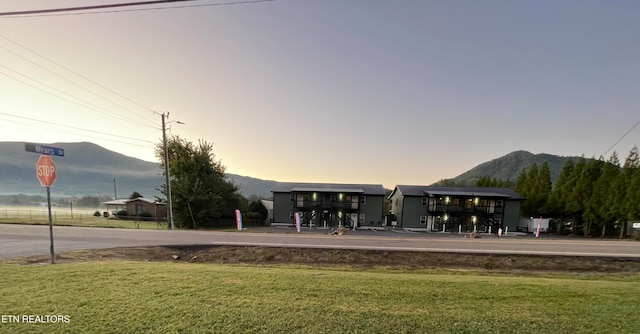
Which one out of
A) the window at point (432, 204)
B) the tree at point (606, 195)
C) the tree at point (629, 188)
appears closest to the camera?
the tree at point (629, 188)

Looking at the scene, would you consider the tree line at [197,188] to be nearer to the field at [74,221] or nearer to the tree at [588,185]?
the field at [74,221]

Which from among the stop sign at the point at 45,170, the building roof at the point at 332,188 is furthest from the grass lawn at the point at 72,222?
the stop sign at the point at 45,170

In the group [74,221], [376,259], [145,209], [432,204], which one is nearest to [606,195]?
[432,204]

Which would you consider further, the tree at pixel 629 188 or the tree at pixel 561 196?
the tree at pixel 561 196

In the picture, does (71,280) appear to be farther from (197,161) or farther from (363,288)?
(197,161)

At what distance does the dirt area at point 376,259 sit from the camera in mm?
12258

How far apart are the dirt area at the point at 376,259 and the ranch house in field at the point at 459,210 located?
78.6ft

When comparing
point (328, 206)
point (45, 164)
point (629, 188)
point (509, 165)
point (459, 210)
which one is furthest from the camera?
point (509, 165)

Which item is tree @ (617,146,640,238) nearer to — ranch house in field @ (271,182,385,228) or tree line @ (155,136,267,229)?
ranch house in field @ (271,182,385,228)

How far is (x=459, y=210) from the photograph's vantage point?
37.3m

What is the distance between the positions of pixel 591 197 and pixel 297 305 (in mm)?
47998

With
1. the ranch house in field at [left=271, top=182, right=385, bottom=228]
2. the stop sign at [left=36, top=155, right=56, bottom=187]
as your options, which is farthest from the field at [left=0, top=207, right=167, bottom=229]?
the stop sign at [left=36, top=155, right=56, bottom=187]

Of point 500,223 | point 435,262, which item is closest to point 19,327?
point 435,262

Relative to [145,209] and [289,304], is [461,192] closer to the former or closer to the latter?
[289,304]
